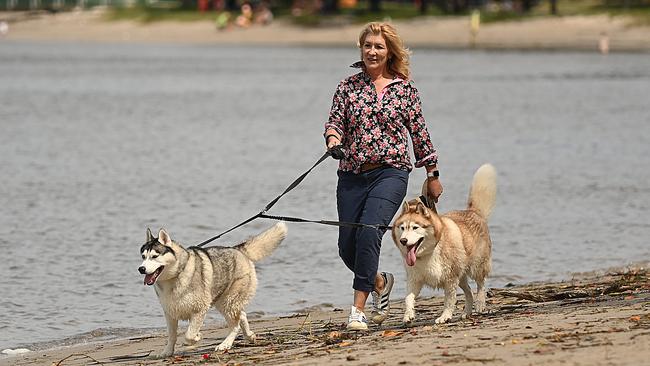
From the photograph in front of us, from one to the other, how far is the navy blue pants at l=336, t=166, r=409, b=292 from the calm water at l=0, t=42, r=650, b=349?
242 centimetres

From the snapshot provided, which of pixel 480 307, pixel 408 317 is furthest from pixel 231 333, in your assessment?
pixel 480 307

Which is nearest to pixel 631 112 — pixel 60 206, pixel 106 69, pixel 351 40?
pixel 60 206

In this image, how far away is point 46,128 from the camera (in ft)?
107

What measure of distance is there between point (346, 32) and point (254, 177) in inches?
2312

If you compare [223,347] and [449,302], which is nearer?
[223,347]

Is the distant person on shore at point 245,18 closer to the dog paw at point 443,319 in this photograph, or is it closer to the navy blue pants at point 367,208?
the navy blue pants at point 367,208

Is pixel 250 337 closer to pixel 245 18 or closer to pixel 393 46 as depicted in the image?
pixel 393 46

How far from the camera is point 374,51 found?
326 inches

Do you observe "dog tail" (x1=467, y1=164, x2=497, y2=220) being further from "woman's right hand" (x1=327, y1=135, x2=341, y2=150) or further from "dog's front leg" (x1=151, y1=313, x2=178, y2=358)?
"dog's front leg" (x1=151, y1=313, x2=178, y2=358)

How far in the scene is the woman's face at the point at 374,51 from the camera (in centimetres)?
829

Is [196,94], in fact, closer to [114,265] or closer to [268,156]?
[268,156]

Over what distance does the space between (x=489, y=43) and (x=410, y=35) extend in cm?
545

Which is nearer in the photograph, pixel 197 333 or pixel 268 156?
pixel 197 333

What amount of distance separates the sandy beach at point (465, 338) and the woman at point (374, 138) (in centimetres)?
74
